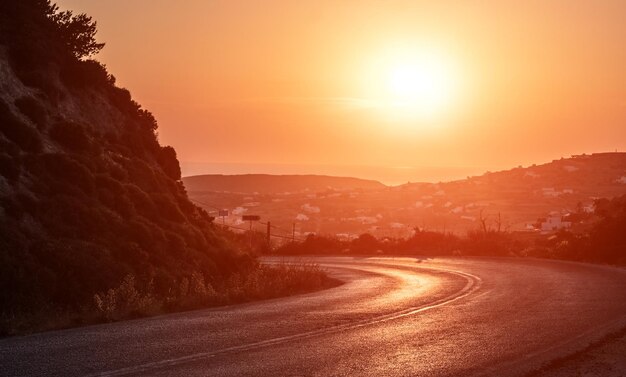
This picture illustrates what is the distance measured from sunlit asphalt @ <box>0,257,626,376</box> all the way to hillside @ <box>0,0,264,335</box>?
2.29m

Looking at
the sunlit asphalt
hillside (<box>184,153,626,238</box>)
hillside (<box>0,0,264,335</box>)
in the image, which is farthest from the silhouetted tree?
hillside (<box>184,153,626,238</box>)

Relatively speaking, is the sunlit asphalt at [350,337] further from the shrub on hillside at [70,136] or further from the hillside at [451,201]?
the hillside at [451,201]

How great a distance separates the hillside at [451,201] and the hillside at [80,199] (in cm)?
7405

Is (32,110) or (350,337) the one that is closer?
(350,337)

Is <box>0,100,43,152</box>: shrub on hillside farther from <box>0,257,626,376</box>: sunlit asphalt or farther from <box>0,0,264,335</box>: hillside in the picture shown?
<box>0,257,626,376</box>: sunlit asphalt

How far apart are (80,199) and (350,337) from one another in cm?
1138

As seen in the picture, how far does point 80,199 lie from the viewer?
21.5 metres

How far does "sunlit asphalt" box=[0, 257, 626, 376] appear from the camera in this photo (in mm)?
10328

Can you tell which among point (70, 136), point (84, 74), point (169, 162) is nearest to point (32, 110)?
point (70, 136)

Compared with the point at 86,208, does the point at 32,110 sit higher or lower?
higher

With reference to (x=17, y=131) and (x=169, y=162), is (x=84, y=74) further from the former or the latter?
(x=17, y=131)

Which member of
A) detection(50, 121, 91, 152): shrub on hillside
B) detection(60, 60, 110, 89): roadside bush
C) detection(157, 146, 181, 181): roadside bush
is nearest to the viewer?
detection(50, 121, 91, 152): shrub on hillside

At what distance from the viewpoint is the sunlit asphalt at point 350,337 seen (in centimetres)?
1033

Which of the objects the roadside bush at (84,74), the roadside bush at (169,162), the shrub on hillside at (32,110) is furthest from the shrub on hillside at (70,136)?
the roadside bush at (169,162)
